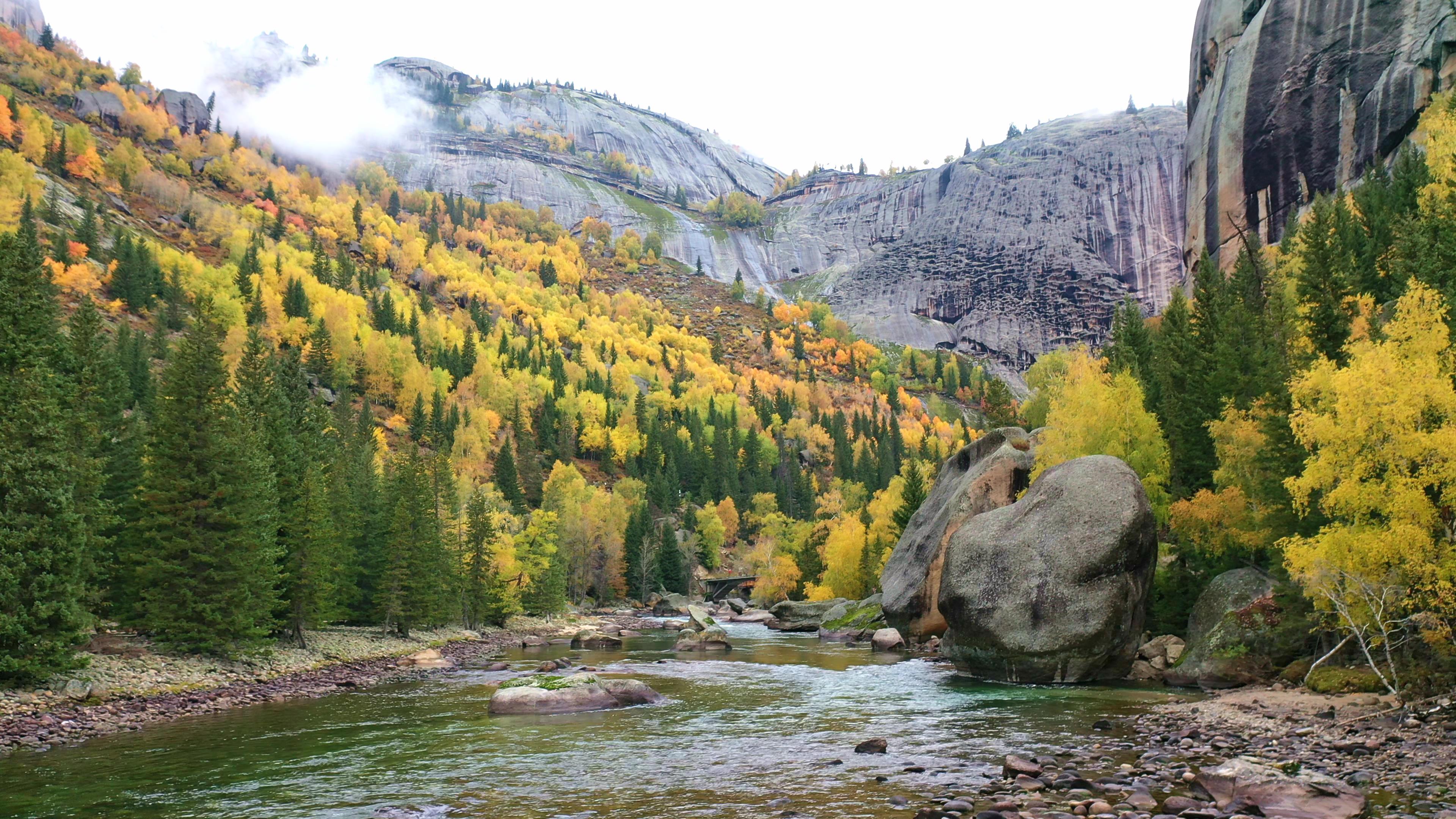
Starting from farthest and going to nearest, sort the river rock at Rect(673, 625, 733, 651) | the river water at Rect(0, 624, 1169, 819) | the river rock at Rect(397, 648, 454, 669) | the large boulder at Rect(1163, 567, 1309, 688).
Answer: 1. the river rock at Rect(673, 625, 733, 651)
2. the river rock at Rect(397, 648, 454, 669)
3. the large boulder at Rect(1163, 567, 1309, 688)
4. the river water at Rect(0, 624, 1169, 819)

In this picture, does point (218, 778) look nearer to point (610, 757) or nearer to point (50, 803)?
point (50, 803)

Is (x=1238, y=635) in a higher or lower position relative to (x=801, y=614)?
higher

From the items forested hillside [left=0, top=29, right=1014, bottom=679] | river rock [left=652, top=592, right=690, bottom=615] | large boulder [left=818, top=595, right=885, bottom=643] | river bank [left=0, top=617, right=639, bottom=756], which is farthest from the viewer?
river rock [left=652, top=592, right=690, bottom=615]

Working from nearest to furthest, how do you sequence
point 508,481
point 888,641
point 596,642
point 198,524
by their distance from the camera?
point 198,524, point 888,641, point 596,642, point 508,481

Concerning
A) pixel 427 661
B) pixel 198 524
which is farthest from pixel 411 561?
pixel 198 524

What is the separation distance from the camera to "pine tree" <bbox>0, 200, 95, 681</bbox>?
27516 mm

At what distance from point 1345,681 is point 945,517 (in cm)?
2451

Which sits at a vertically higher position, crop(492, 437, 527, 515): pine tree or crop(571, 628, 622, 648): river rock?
crop(492, 437, 527, 515): pine tree

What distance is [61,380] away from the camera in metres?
35.0

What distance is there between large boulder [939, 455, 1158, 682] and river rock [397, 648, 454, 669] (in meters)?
31.3

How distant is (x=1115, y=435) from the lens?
44.6 metres

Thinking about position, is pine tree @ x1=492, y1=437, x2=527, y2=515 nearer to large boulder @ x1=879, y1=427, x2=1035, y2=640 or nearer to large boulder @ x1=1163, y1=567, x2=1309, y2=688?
large boulder @ x1=879, y1=427, x2=1035, y2=640

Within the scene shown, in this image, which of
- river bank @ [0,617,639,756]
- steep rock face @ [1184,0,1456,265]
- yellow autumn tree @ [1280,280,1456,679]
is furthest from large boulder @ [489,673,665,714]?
steep rock face @ [1184,0,1456,265]

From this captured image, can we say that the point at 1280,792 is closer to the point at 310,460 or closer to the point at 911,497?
the point at 310,460
